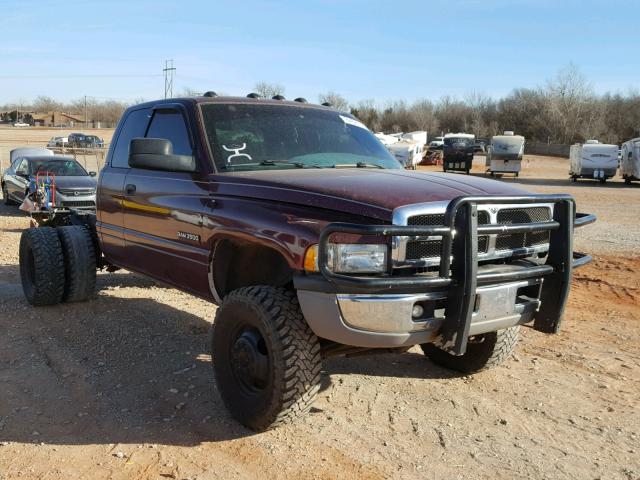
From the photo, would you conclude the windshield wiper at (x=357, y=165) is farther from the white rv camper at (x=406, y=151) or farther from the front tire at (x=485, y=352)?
the white rv camper at (x=406, y=151)

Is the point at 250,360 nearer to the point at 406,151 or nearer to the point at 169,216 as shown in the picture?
the point at 169,216

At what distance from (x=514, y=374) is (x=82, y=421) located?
3.12 meters

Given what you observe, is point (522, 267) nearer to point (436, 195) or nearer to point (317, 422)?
point (436, 195)

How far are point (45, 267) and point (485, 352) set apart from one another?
13.9ft

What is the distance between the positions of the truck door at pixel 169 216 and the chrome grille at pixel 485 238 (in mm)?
1546

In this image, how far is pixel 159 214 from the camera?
189 inches

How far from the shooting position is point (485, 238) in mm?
3525

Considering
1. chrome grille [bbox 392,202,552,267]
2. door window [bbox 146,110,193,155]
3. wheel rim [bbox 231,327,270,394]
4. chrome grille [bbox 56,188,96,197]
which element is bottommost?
wheel rim [bbox 231,327,270,394]

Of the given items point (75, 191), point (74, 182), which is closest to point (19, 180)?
point (74, 182)

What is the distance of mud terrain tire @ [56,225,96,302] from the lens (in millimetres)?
6293

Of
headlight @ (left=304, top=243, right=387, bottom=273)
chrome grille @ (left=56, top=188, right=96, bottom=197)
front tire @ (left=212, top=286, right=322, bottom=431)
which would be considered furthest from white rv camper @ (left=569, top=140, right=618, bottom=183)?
headlight @ (left=304, top=243, right=387, bottom=273)

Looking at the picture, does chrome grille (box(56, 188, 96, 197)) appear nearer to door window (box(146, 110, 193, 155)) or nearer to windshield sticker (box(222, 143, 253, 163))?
door window (box(146, 110, 193, 155))

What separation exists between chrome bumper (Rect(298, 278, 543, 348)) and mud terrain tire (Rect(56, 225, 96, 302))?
3726 millimetres


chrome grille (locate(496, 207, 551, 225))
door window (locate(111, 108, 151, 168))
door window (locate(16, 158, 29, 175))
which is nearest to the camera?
chrome grille (locate(496, 207, 551, 225))
